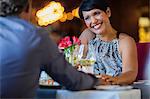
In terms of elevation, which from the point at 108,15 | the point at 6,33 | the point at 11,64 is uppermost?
the point at 108,15

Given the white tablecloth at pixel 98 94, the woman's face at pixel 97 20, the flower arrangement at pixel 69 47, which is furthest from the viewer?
the woman's face at pixel 97 20

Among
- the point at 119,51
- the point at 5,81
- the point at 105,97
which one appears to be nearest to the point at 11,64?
the point at 5,81

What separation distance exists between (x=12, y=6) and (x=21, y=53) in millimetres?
199

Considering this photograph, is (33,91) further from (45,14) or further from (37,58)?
(45,14)

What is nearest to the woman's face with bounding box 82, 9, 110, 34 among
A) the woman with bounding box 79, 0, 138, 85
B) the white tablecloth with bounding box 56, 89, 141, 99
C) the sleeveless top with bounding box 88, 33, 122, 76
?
the woman with bounding box 79, 0, 138, 85

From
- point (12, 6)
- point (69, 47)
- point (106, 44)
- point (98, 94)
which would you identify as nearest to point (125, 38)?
point (106, 44)

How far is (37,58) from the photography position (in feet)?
4.53

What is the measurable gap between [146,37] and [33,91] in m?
5.44

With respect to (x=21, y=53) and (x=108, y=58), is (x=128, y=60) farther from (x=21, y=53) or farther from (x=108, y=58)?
(x=21, y=53)

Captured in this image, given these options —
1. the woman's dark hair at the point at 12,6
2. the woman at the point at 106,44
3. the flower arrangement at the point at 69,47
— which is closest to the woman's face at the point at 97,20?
the woman at the point at 106,44

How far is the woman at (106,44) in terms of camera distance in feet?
6.75

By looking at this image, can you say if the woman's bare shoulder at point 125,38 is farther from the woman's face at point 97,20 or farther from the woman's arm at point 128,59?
the woman's face at point 97,20

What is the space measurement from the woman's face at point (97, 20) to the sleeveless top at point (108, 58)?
0.10m

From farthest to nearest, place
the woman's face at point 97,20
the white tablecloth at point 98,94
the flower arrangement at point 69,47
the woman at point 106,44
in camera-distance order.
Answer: the woman's face at point 97,20
the woman at point 106,44
the flower arrangement at point 69,47
the white tablecloth at point 98,94
